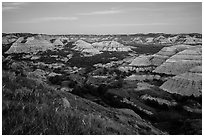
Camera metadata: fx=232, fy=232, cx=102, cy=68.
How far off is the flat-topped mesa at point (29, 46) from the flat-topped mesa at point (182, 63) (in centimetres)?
8007

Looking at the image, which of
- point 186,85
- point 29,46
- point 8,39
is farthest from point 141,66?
point 8,39

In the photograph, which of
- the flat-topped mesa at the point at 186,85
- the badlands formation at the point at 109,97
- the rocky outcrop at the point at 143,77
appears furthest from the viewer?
the rocky outcrop at the point at 143,77

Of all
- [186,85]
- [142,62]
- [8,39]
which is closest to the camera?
[186,85]

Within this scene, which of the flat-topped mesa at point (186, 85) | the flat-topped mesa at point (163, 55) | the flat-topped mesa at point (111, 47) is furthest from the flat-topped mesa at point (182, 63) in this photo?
the flat-topped mesa at point (111, 47)

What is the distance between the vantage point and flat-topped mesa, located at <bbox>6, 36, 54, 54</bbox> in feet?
424

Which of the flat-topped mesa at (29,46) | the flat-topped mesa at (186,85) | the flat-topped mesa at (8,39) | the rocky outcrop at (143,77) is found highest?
the flat-topped mesa at (8,39)

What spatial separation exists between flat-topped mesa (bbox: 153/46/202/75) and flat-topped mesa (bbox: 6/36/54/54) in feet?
263

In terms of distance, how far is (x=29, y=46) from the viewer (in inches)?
5271

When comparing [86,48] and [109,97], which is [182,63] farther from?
[86,48]

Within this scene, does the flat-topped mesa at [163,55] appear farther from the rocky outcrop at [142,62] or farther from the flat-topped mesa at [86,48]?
the flat-topped mesa at [86,48]

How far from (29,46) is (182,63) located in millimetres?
89376

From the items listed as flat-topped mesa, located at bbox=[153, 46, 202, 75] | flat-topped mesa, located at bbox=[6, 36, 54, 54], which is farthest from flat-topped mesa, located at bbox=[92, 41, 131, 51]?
flat-topped mesa, located at bbox=[153, 46, 202, 75]

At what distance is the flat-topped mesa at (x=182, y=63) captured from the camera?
74.7 m

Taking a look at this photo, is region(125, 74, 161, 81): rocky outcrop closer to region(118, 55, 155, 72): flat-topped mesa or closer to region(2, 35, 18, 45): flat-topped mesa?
region(118, 55, 155, 72): flat-topped mesa
